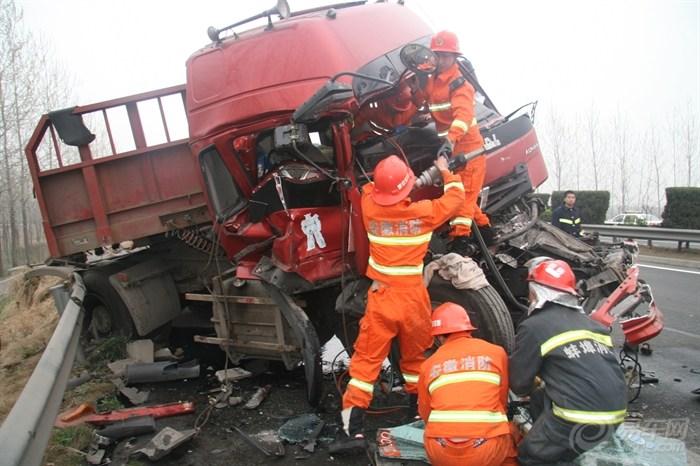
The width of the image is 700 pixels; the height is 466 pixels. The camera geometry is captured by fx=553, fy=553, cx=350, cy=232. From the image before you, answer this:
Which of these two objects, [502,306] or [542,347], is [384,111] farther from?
[542,347]

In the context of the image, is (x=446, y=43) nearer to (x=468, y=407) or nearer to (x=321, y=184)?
(x=321, y=184)

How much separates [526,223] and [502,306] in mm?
1029

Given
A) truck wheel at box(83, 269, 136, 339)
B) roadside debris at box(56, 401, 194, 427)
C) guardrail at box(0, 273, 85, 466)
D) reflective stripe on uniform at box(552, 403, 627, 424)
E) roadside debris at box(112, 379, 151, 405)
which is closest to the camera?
guardrail at box(0, 273, 85, 466)

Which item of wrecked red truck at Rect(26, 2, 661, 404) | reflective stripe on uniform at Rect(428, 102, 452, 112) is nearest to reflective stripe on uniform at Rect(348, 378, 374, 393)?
wrecked red truck at Rect(26, 2, 661, 404)

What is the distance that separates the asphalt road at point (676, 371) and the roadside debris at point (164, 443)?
114 inches

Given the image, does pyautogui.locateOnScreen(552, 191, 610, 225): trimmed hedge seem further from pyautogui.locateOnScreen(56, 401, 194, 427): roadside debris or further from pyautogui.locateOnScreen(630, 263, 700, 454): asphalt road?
pyautogui.locateOnScreen(56, 401, 194, 427): roadside debris

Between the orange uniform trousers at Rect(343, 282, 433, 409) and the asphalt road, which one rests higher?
the orange uniform trousers at Rect(343, 282, 433, 409)

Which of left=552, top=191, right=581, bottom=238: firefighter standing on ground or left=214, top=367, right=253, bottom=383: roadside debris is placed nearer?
left=214, top=367, right=253, bottom=383: roadside debris

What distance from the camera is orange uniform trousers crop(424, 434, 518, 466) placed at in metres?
2.60

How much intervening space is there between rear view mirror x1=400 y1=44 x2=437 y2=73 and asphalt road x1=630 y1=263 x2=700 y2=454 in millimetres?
2735

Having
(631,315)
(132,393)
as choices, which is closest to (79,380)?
(132,393)

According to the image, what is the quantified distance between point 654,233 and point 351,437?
399 inches

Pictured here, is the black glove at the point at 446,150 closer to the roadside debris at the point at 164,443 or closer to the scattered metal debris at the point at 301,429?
the scattered metal debris at the point at 301,429

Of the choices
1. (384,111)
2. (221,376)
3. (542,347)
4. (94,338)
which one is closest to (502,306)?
(542,347)
